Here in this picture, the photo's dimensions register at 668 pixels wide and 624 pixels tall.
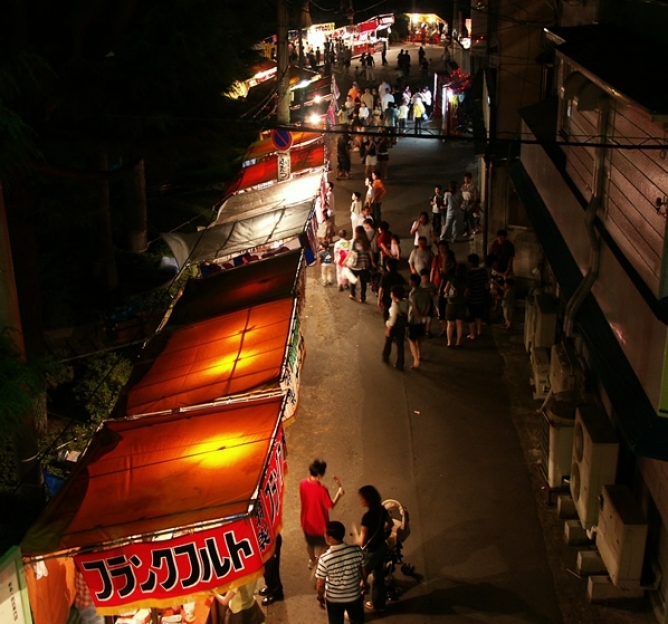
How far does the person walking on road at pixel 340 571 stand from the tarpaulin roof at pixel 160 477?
1.02 m

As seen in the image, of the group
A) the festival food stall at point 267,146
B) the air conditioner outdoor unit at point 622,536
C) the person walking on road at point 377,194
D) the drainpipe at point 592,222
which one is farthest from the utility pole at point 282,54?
the air conditioner outdoor unit at point 622,536

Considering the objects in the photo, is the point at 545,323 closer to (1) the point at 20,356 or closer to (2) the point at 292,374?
(2) the point at 292,374

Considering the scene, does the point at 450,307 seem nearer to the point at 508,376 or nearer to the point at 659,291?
the point at 508,376

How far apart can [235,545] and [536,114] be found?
11361 mm

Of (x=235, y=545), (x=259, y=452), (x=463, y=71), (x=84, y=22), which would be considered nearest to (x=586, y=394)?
(x=259, y=452)

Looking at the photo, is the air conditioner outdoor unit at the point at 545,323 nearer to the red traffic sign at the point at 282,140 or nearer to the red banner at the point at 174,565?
the red banner at the point at 174,565

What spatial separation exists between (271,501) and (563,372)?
210 inches

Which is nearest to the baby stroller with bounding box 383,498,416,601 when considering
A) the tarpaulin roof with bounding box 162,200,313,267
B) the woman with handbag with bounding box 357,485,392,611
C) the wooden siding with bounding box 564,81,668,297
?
the woman with handbag with bounding box 357,485,392,611

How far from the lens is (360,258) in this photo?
17.0 meters

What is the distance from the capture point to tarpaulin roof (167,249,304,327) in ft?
38.9

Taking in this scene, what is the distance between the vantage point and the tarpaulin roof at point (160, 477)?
692cm

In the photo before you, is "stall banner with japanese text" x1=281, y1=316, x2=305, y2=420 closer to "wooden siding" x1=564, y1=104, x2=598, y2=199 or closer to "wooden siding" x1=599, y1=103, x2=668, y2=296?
"wooden siding" x1=599, y1=103, x2=668, y2=296

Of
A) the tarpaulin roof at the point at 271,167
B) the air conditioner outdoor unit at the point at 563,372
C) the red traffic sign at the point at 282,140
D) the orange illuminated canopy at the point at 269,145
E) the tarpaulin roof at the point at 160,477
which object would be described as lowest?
the air conditioner outdoor unit at the point at 563,372

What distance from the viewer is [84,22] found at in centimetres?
1153
